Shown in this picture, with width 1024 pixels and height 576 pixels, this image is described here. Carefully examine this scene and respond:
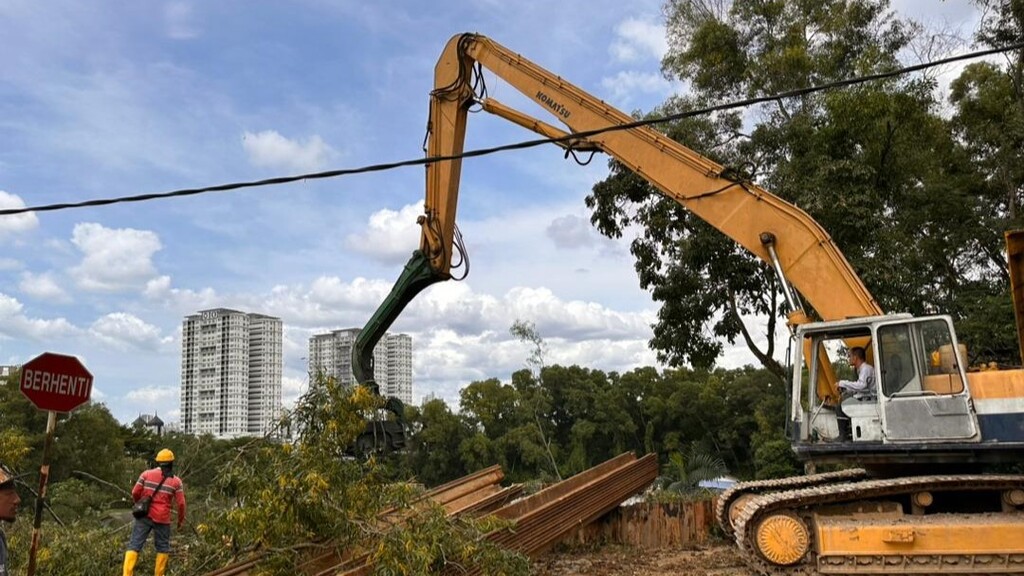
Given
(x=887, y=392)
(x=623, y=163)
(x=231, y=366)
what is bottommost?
(x=887, y=392)

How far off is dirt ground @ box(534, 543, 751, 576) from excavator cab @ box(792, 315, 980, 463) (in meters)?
2.21

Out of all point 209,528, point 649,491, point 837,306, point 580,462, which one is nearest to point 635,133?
point 837,306

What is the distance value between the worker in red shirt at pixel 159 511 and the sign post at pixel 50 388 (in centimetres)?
165

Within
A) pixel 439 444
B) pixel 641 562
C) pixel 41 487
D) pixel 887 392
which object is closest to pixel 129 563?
pixel 41 487

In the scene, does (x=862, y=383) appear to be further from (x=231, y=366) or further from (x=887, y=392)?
(x=231, y=366)

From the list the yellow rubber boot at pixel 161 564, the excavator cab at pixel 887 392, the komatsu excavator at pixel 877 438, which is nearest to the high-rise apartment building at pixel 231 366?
the yellow rubber boot at pixel 161 564

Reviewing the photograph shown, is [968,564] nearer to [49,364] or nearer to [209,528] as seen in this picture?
[209,528]

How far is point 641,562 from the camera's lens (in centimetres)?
1005

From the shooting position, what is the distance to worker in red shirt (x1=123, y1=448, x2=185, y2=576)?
7516mm

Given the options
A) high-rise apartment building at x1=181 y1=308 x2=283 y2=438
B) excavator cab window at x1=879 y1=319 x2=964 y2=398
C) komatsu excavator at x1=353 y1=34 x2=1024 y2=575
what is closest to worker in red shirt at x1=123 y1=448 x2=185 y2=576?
komatsu excavator at x1=353 y1=34 x2=1024 y2=575

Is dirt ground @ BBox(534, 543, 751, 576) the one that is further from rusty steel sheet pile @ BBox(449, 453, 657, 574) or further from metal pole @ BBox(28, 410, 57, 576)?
metal pole @ BBox(28, 410, 57, 576)

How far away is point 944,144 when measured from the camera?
19781 mm

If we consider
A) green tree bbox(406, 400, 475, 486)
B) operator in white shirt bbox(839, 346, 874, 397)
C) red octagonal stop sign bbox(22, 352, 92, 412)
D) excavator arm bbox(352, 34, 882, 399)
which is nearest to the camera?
red octagonal stop sign bbox(22, 352, 92, 412)

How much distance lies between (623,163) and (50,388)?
6.64 metres
